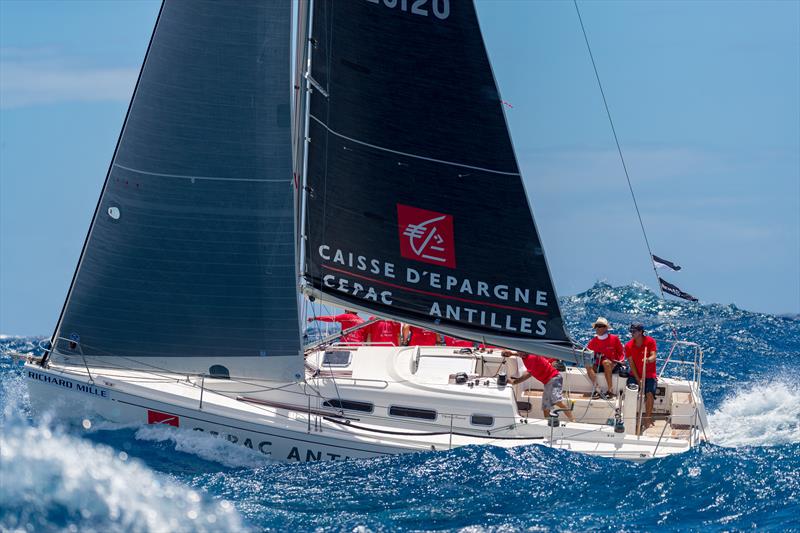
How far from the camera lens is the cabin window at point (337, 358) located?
1439 cm

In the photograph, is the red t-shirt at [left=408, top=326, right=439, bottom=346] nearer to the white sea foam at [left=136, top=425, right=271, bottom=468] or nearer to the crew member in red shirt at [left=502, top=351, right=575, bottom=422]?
the crew member in red shirt at [left=502, top=351, right=575, bottom=422]

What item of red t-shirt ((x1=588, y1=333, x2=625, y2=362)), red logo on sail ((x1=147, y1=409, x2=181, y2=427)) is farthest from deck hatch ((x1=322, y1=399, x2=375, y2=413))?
red t-shirt ((x1=588, y1=333, x2=625, y2=362))

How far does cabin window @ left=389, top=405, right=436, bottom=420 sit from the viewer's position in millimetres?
13391

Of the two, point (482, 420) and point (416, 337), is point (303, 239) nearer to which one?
point (482, 420)

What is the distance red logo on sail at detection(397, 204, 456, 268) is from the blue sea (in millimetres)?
2459

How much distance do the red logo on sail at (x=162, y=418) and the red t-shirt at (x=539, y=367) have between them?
14.5 feet

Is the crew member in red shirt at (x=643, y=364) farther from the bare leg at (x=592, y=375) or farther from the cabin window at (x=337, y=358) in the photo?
the cabin window at (x=337, y=358)

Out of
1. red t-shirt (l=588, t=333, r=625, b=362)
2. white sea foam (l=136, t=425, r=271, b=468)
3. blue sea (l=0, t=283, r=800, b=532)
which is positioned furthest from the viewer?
red t-shirt (l=588, t=333, r=625, b=362)

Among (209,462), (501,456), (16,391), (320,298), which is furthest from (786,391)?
(16,391)

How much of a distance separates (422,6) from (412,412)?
4.87 metres

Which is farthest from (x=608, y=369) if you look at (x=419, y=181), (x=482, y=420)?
(x=419, y=181)

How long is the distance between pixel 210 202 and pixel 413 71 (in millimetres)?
2921

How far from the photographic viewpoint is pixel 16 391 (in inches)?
674

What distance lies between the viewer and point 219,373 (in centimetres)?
1386
